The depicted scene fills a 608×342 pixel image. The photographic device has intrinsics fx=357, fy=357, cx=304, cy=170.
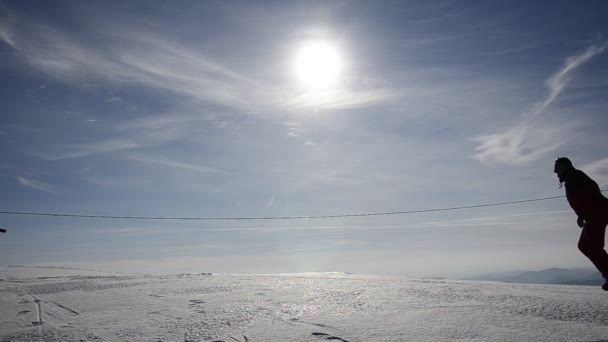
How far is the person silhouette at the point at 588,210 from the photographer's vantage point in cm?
588

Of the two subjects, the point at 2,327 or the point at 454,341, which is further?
the point at 2,327

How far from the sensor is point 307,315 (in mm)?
6164

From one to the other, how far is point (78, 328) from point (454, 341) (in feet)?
17.9

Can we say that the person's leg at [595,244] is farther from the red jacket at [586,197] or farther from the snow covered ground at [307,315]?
the snow covered ground at [307,315]

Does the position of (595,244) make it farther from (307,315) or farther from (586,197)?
(307,315)

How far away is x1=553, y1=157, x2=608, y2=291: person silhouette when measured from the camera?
5.88m

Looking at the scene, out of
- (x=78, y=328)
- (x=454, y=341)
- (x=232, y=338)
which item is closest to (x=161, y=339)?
(x=232, y=338)

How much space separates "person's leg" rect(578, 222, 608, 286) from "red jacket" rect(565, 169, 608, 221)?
6.3 inches

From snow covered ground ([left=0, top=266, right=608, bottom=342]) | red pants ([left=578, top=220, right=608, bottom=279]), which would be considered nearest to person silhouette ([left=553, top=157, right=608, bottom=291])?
red pants ([left=578, top=220, right=608, bottom=279])

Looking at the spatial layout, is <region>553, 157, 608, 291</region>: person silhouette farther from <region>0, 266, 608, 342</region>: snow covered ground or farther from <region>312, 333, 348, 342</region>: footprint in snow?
<region>312, 333, 348, 342</region>: footprint in snow

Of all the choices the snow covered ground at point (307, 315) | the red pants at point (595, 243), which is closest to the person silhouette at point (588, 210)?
the red pants at point (595, 243)

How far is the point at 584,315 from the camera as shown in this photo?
5.58 m

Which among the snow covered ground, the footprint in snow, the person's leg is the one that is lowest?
the footprint in snow

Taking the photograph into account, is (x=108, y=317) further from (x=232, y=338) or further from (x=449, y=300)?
(x=449, y=300)
